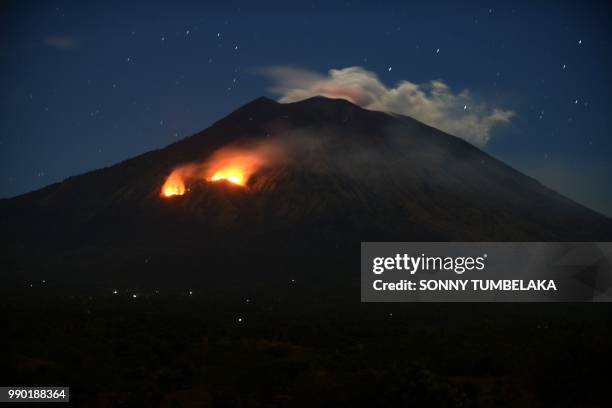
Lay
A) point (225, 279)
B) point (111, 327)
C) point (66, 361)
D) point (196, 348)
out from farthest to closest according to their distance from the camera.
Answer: point (225, 279)
point (111, 327)
point (196, 348)
point (66, 361)

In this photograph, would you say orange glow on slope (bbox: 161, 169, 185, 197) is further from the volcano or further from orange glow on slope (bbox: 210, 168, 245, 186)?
orange glow on slope (bbox: 210, 168, 245, 186)

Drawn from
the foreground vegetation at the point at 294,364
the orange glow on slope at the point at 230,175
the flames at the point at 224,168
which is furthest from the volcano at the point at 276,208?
the foreground vegetation at the point at 294,364

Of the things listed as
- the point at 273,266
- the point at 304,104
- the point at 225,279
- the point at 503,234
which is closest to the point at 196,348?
the point at 225,279

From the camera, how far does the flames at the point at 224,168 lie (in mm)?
141500

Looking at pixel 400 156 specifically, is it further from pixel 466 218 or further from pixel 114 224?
pixel 114 224

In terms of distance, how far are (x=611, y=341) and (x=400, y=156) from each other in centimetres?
14406

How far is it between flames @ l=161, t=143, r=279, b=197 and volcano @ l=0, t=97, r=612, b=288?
1.87 feet

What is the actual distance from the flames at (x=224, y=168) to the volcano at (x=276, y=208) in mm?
570

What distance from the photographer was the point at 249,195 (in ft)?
436

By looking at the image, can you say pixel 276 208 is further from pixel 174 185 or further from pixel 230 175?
pixel 174 185

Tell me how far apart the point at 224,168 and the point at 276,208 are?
3009cm

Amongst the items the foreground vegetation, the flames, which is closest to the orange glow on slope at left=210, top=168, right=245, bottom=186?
the flames

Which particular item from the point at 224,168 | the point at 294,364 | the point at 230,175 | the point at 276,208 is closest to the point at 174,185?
the point at 230,175

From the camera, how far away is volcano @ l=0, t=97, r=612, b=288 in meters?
103
